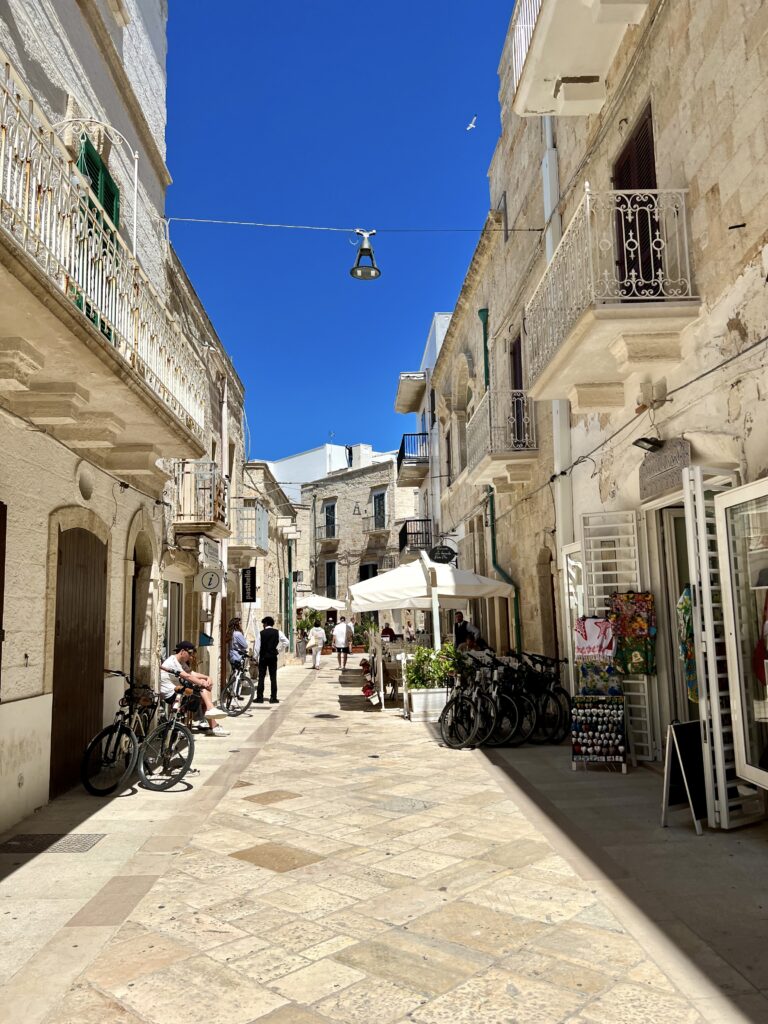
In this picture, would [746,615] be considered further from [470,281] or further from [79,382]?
[470,281]

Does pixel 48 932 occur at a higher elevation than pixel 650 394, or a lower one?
lower

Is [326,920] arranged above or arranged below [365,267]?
below

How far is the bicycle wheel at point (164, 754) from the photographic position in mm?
7508

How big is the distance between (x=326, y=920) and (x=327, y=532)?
39.3 meters

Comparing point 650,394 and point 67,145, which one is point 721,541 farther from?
point 67,145

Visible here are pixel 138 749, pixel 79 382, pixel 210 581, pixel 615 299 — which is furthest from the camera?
pixel 210 581

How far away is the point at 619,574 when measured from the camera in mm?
8305

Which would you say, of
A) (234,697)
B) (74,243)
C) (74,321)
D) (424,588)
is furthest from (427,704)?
(74,321)

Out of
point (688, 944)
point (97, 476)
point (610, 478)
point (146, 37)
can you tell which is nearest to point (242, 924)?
point (688, 944)

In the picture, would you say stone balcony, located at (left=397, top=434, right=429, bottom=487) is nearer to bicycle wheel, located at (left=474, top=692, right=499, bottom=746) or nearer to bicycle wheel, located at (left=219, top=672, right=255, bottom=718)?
bicycle wheel, located at (left=219, top=672, right=255, bottom=718)

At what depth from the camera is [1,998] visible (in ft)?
11.0

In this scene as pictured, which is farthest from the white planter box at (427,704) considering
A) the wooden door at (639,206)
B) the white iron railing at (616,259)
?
the wooden door at (639,206)

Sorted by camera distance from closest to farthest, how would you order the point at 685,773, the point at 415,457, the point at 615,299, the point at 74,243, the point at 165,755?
the point at 685,773, the point at 74,243, the point at 615,299, the point at 165,755, the point at 415,457

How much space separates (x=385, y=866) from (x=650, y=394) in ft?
15.6
